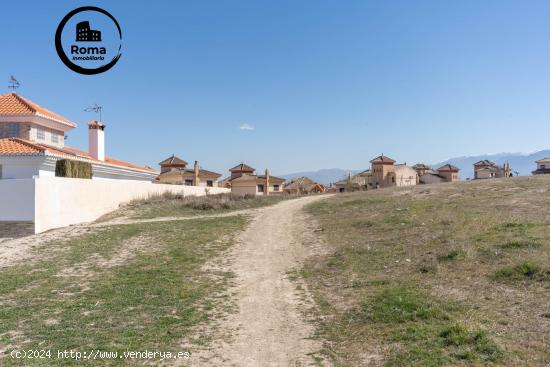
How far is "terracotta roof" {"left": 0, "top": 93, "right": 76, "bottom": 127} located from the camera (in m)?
27.3

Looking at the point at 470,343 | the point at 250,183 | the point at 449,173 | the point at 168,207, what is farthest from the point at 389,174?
the point at 470,343

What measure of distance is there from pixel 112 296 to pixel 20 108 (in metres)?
24.0

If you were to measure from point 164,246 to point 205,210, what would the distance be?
11.9 metres

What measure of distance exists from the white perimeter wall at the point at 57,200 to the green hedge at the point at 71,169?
776 millimetres

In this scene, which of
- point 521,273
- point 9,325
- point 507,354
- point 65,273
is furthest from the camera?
→ point 65,273

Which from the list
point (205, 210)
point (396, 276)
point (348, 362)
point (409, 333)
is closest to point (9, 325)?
point (348, 362)

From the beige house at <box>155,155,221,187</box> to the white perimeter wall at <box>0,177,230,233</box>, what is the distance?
32861mm

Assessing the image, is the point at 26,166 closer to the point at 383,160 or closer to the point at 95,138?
the point at 95,138

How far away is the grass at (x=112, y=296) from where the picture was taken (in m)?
7.07

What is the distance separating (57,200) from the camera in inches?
776

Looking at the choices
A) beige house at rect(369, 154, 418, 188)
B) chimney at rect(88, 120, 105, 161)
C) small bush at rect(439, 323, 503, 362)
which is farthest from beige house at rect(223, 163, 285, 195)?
small bush at rect(439, 323, 503, 362)

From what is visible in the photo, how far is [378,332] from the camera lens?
22.8 feet

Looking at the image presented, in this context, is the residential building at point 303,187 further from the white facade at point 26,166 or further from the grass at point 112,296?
the grass at point 112,296

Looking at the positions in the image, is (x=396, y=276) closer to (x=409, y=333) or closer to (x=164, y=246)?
(x=409, y=333)
